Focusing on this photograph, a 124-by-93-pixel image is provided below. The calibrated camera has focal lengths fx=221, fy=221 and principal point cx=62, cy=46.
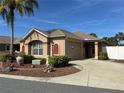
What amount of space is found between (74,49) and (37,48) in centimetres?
530

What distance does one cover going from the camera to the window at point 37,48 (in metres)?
31.3

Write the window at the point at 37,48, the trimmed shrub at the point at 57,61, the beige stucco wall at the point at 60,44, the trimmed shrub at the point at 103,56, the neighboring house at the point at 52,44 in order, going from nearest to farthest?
1. the trimmed shrub at the point at 57,61
2. the beige stucco wall at the point at 60,44
3. the neighboring house at the point at 52,44
4. the window at the point at 37,48
5. the trimmed shrub at the point at 103,56

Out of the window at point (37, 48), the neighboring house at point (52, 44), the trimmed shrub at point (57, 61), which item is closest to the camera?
the trimmed shrub at point (57, 61)

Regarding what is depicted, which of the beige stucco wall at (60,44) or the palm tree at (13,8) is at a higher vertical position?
the palm tree at (13,8)

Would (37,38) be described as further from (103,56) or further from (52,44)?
(103,56)

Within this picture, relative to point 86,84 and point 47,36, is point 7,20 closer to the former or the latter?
point 47,36

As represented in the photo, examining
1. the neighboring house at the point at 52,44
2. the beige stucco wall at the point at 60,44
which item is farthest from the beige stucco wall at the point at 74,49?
the beige stucco wall at the point at 60,44

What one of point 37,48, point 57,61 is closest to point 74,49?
point 37,48

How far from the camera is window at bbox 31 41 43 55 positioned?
31.3m

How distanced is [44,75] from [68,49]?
13.2 meters

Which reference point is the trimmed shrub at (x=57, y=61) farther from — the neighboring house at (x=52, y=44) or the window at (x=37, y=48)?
the window at (x=37, y=48)

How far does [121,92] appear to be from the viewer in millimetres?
10875

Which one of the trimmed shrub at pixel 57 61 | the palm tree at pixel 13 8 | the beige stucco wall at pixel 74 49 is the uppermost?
the palm tree at pixel 13 8

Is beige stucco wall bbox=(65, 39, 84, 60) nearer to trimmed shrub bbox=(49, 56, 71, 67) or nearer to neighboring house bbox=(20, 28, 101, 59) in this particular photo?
neighboring house bbox=(20, 28, 101, 59)
